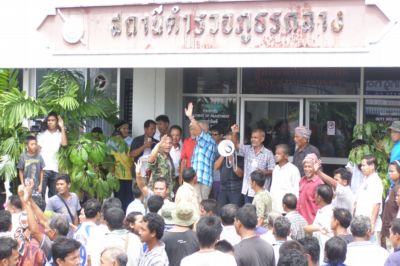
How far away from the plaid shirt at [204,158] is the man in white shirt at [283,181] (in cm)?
117

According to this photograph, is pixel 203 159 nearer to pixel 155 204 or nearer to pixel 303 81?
pixel 303 81

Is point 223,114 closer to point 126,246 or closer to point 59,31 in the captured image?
point 59,31

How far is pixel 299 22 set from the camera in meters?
10.5

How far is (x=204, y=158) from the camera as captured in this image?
37.3ft

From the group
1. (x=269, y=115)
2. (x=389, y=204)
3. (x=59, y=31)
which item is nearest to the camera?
(x=389, y=204)

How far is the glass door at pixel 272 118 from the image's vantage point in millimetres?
12875

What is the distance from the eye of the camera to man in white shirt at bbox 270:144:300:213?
34.2 feet

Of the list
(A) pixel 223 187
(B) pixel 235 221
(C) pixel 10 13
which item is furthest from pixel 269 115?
(B) pixel 235 221

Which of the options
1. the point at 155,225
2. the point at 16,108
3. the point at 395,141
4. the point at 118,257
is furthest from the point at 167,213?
the point at 16,108

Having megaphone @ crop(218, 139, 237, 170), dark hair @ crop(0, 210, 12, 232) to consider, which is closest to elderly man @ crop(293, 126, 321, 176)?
megaphone @ crop(218, 139, 237, 170)

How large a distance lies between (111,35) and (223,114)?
265cm

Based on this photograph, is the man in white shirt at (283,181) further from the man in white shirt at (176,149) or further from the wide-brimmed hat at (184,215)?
the wide-brimmed hat at (184,215)

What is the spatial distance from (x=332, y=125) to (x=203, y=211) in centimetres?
448

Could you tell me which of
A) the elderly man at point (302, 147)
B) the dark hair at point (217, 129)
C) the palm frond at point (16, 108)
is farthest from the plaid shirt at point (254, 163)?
the palm frond at point (16, 108)
